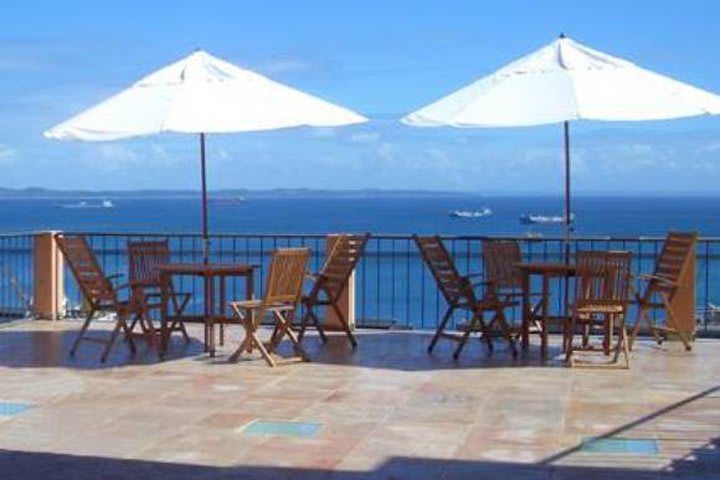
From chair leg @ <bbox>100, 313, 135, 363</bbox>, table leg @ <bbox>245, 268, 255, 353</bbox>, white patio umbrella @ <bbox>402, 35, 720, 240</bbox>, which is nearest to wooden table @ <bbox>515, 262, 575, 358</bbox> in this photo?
white patio umbrella @ <bbox>402, 35, 720, 240</bbox>

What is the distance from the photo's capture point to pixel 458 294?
8.65 metres

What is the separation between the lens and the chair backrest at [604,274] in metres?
8.02

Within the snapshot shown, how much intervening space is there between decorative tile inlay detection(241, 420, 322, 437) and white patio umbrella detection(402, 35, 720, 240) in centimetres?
290

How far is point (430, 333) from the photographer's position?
1009 cm

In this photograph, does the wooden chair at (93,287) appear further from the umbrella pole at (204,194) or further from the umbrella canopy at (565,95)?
the umbrella canopy at (565,95)

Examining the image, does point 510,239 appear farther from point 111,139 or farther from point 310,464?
point 310,464

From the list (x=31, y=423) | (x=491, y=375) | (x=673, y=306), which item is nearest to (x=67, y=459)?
(x=31, y=423)

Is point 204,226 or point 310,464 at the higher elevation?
point 204,226

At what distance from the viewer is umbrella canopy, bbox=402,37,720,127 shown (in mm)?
7898

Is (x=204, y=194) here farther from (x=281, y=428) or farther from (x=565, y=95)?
(x=281, y=428)

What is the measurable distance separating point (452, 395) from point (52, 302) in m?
5.19

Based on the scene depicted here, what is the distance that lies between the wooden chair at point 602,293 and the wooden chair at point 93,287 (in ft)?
10.6

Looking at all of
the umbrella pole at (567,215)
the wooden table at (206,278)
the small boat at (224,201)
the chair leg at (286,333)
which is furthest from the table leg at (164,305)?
the small boat at (224,201)

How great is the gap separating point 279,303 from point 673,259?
296cm
